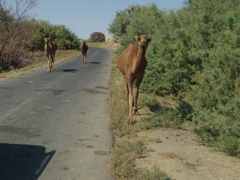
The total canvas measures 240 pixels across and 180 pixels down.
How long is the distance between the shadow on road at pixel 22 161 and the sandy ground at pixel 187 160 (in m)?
1.76

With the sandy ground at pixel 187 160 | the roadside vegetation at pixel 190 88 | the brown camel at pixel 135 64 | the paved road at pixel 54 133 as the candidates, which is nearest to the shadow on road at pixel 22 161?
the paved road at pixel 54 133

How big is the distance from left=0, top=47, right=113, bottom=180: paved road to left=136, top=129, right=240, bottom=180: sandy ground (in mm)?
957

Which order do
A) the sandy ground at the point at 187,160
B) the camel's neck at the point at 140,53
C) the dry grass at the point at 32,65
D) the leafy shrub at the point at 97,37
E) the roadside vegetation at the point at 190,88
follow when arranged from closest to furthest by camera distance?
the sandy ground at the point at 187,160, the roadside vegetation at the point at 190,88, the camel's neck at the point at 140,53, the dry grass at the point at 32,65, the leafy shrub at the point at 97,37

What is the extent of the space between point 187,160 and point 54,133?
10.4 ft

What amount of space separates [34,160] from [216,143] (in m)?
3.90

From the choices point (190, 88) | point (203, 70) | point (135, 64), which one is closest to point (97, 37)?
point (190, 88)

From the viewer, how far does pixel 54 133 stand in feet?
22.1

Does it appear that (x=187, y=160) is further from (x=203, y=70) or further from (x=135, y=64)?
(x=203, y=70)

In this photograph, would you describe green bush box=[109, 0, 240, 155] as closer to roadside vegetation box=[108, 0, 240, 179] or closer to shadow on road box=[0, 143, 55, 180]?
roadside vegetation box=[108, 0, 240, 179]

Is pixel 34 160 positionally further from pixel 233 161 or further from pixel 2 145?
pixel 233 161

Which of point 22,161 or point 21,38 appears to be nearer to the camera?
point 22,161

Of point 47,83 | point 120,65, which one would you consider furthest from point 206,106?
point 47,83

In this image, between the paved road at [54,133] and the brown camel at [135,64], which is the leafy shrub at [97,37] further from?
the brown camel at [135,64]

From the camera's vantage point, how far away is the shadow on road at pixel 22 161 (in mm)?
4578
